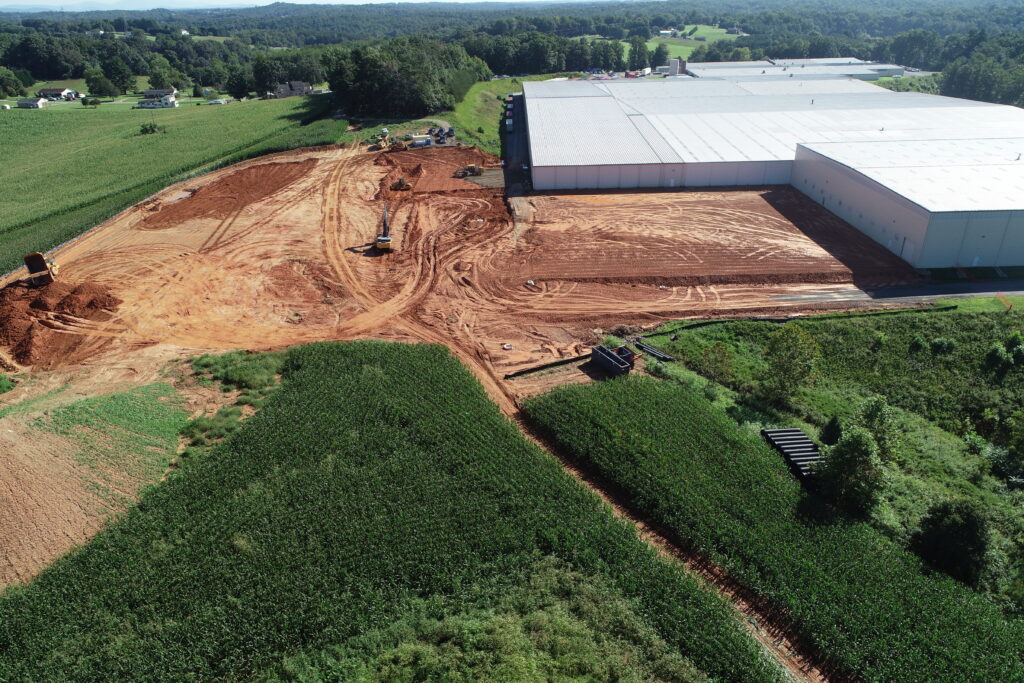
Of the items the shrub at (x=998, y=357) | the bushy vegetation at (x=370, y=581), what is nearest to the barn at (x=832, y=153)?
the shrub at (x=998, y=357)

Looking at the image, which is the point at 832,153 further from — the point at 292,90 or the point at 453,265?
the point at 292,90

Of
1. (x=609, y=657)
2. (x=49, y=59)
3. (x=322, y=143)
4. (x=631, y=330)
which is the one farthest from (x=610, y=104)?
(x=49, y=59)

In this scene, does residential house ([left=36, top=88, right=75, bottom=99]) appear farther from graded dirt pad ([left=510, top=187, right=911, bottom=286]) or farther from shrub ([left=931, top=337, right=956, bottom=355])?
shrub ([left=931, top=337, right=956, bottom=355])

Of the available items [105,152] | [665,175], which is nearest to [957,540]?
[665,175]

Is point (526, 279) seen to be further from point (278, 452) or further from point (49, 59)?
point (49, 59)

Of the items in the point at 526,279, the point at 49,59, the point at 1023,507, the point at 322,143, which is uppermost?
the point at 49,59

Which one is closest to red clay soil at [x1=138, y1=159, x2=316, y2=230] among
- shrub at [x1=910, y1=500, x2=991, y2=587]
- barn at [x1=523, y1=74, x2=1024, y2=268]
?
barn at [x1=523, y1=74, x2=1024, y2=268]

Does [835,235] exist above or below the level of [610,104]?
below

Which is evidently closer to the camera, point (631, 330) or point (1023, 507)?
point (1023, 507)
